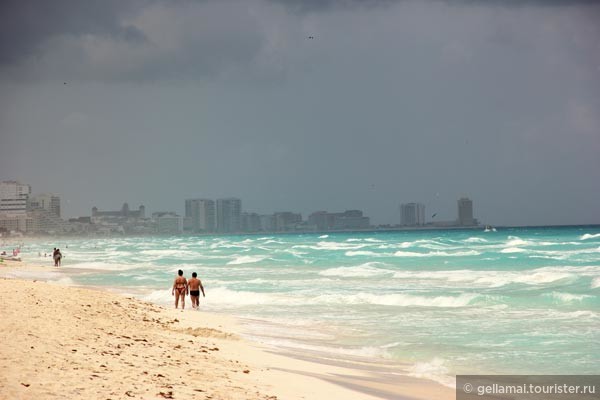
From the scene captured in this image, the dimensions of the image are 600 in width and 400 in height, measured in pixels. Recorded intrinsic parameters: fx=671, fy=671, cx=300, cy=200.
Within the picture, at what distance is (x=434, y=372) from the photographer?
11.6m

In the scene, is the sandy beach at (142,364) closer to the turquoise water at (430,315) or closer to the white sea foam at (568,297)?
the turquoise water at (430,315)

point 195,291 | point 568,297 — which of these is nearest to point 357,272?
point 568,297

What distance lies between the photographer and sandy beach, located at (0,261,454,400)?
303 inches

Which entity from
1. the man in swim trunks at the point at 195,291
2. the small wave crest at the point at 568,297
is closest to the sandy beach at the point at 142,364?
the man in swim trunks at the point at 195,291

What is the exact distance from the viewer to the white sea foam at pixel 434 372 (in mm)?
10812

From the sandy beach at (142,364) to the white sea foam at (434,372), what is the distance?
311mm

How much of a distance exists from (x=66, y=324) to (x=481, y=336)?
9030mm

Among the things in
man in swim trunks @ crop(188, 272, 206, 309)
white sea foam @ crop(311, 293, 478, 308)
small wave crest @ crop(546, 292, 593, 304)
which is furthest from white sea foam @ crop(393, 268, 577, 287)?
man in swim trunks @ crop(188, 272, 206, 309)

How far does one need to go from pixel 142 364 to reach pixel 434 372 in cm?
511

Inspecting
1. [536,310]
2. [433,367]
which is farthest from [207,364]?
[536,310]

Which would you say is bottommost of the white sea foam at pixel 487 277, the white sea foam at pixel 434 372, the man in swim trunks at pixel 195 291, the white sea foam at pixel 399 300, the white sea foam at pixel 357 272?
the white sea foam at pixel 357 272

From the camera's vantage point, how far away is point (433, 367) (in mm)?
11930

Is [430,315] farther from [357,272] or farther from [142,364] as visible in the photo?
[357,272]

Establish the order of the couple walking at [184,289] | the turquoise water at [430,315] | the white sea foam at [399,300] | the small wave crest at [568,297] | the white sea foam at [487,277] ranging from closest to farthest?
the turquoise water at [430,315] < the couple walking at [184,289] < the small wave crest at [568,297] < the white sea foam at [399,300] < the white sea foam at [487,277]
